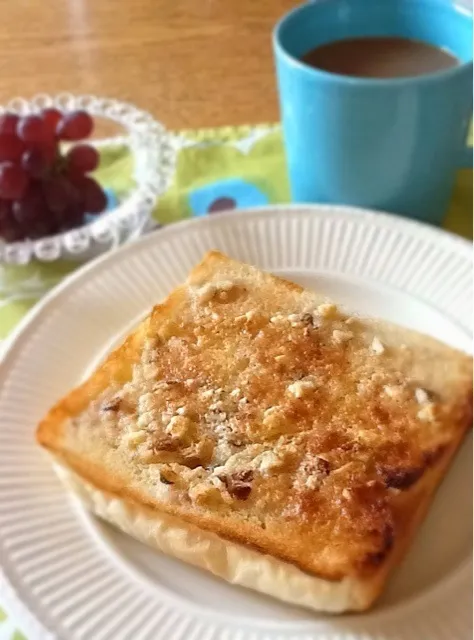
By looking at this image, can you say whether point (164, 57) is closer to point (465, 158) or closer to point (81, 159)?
point (81, 159)

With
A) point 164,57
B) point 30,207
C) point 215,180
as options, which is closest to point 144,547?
point 30,207

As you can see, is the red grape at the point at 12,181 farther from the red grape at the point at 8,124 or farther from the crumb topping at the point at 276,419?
the crumb topping at the point at 276,419

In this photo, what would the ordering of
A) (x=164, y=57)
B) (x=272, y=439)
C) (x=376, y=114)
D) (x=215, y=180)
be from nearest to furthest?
(x=272, y=439), (x=376, y=114), (x=215, y=180), (x=164, y=57)

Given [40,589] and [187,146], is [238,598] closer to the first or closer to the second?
[40,589]

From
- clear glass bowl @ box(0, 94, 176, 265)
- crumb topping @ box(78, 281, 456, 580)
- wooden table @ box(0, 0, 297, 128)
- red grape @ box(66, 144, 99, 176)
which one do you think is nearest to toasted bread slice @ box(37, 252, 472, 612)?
crumb topping @ box(78, 281, 456, 580)

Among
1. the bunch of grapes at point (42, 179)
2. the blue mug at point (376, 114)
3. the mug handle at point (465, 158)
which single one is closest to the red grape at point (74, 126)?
the bunch of grapes at point (42, 179)
